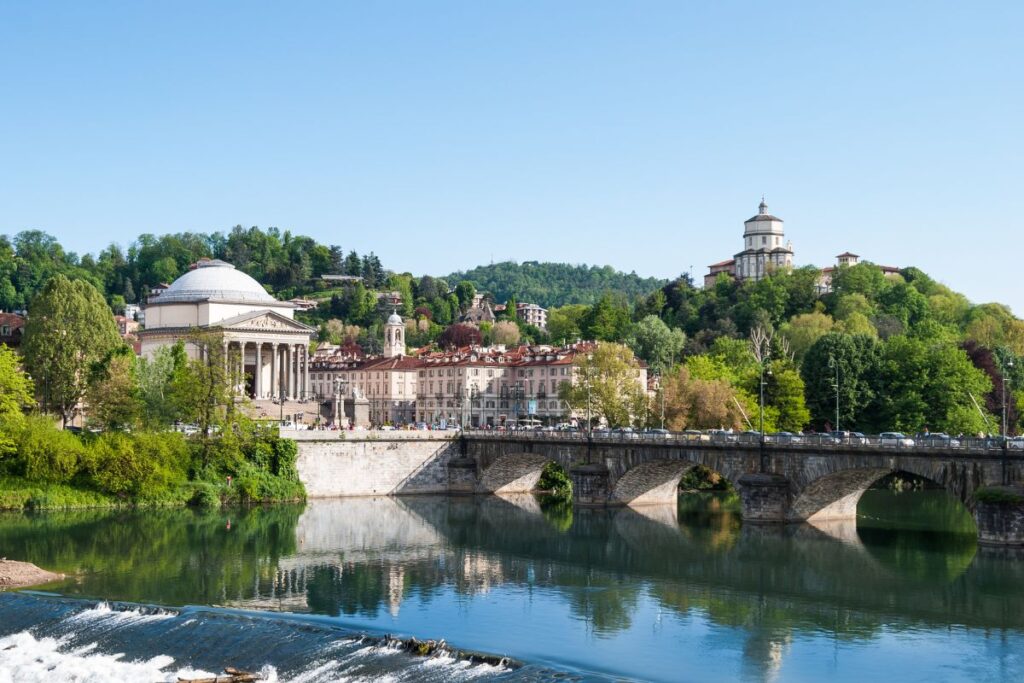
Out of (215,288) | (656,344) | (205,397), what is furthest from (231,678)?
(656,344)

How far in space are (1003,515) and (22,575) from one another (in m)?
36.4

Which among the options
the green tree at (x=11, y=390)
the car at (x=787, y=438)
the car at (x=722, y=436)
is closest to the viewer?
the car at (x=787, y=438)

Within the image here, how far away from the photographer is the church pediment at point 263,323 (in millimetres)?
103812

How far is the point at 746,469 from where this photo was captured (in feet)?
201

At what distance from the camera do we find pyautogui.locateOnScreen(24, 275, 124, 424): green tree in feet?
263

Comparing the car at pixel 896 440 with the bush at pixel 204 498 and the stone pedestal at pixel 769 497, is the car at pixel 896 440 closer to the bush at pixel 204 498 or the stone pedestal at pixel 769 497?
the stone pedestal at pixel 769 497

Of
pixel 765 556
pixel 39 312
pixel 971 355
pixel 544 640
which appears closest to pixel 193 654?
pixel 544 640

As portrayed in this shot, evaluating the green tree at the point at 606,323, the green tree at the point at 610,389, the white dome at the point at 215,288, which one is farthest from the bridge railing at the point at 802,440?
the green tree at the point at 606,323

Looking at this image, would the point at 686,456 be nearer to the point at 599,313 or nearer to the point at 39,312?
the point at 39,312

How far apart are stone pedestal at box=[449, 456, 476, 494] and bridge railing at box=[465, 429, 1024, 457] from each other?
1.96 m

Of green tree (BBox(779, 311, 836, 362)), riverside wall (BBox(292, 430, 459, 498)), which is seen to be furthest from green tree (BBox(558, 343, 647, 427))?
green tree (BBox(779, 311, 836, 362))

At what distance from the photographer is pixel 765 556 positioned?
52.1m

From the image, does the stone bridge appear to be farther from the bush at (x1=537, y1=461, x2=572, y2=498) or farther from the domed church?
the domed church

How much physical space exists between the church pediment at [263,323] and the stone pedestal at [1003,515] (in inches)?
2612
